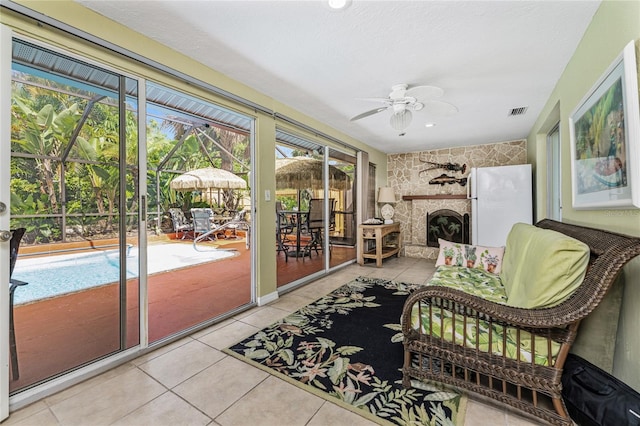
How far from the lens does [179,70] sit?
2094 mm

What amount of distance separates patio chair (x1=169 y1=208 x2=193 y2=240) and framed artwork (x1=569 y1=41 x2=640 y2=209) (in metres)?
3.47

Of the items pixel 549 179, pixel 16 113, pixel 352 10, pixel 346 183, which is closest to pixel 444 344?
pixel 352 10

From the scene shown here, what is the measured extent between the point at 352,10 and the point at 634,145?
1.59 metres

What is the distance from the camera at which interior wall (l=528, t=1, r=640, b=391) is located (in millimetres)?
1197

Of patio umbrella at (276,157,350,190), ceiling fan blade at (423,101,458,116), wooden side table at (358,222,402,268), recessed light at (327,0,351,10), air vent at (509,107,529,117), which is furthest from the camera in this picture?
Answer: wooden side table at (358,222,402,268)

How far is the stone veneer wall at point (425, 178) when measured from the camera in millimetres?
4929

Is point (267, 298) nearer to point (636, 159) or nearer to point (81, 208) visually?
point (81, 208)

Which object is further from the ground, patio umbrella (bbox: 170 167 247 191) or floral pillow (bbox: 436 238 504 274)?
patio umbrella (bbox: 170 167 247 191)

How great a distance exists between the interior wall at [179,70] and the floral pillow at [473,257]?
6.49 feet

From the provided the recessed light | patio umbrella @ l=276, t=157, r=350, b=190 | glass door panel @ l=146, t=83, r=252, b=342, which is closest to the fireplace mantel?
patio umbrella @ l=276, t=157, r=350, b=190

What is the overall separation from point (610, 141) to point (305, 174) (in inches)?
137

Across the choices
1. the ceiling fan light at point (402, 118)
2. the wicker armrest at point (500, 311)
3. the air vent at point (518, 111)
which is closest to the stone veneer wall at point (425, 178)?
the air vent at point (518, 111)

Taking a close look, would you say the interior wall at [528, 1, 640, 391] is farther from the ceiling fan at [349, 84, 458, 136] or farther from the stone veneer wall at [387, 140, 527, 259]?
the stone veneer wall at [387, 140, 527, 259]

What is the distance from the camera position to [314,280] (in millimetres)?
3822
